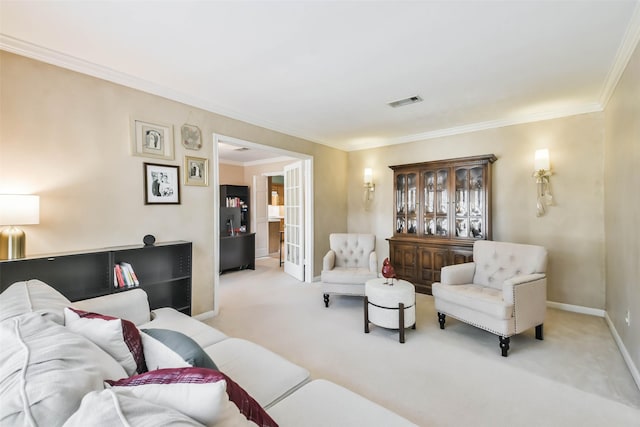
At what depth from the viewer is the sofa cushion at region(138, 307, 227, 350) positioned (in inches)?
75.9

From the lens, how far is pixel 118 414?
0.57m

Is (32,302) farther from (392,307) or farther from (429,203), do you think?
(429,203)

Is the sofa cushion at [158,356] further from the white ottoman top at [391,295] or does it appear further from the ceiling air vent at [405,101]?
the ceiling air vent at [405,101]

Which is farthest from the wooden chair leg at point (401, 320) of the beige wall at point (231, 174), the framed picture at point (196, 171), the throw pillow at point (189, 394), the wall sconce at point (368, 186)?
the beige wall at point (231, 174)

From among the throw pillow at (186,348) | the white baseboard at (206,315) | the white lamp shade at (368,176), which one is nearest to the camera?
the throw pillow at (186,348)

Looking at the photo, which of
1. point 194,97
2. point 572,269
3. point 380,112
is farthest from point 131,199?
point 572,269

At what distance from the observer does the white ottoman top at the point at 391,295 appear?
2928 mm

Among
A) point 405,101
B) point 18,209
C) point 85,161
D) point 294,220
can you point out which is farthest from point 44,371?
point 294,220

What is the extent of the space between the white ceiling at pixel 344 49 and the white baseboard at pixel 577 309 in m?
2.45

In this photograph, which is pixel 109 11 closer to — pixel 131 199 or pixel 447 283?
pixel 131 199

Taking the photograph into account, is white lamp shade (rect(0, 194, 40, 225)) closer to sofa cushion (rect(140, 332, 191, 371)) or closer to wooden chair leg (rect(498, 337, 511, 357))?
sofa cushion (rect(140, 332, 191, 371))

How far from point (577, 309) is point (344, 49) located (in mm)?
4189

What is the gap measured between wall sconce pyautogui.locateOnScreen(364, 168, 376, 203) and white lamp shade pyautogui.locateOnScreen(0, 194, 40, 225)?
4502 millimetres

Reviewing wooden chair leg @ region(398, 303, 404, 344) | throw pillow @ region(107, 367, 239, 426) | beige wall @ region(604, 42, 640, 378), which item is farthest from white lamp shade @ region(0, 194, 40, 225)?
beige wall @ region(604, 42, 640, 378)
